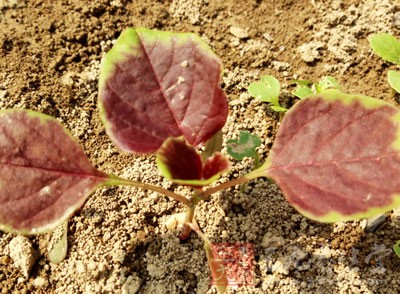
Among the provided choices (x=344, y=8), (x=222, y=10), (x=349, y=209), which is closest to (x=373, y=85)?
(x=344, y=8)

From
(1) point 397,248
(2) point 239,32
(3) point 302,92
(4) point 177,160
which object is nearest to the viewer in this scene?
(4) point 177,160

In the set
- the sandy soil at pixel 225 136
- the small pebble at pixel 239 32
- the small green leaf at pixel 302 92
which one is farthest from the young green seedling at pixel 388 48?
the small pebble at pixel 239 32

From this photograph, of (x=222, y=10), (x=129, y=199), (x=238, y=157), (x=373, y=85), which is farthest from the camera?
(x=222, y=10)

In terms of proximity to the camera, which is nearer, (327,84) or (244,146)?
(244,146)

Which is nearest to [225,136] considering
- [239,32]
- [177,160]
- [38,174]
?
[239,32]

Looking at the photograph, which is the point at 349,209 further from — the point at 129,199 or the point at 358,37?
the point at 358,37

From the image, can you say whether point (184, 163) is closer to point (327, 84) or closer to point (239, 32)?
point (327, 84)

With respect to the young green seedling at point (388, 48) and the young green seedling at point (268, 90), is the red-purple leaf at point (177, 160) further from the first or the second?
the young green seedling at point (388, 48)
